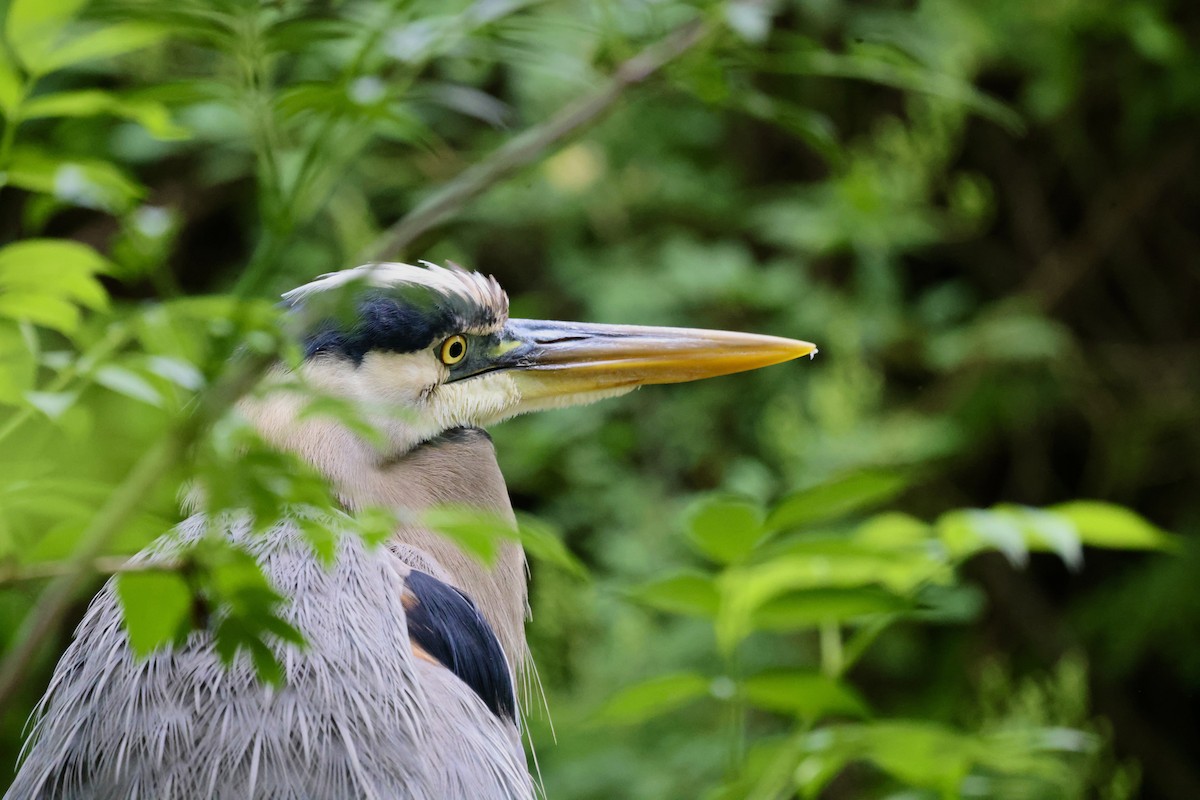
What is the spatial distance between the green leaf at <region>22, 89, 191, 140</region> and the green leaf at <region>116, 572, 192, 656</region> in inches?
11.9

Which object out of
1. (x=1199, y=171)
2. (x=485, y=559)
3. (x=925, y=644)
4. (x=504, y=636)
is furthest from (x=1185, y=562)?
(x=485, y=559)

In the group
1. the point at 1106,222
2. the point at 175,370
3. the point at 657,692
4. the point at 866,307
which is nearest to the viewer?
the point at 175,370

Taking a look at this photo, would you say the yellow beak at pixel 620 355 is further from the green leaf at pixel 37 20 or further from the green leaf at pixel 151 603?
the green leaf at pixel 151 603

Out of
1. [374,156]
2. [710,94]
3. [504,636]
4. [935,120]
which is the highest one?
[374,156]

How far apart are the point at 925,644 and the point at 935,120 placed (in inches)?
54.3

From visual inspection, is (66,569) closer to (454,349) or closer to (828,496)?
(828,496)

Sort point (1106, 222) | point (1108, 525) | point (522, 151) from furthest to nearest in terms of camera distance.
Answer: point (1106, 222)
point (1108, 525)
point (522, 151)

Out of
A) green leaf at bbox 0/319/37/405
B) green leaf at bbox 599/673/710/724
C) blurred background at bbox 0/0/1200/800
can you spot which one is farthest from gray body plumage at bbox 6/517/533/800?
blurred background at bbox 0/0/1200/800

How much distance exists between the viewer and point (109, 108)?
725 millimetres

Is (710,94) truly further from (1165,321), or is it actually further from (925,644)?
(1165,321)

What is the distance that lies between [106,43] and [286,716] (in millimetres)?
602

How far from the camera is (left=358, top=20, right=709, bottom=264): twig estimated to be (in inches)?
26.5

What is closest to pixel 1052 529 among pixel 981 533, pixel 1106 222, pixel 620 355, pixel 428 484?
pixel 981 533

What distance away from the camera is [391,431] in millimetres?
1457
